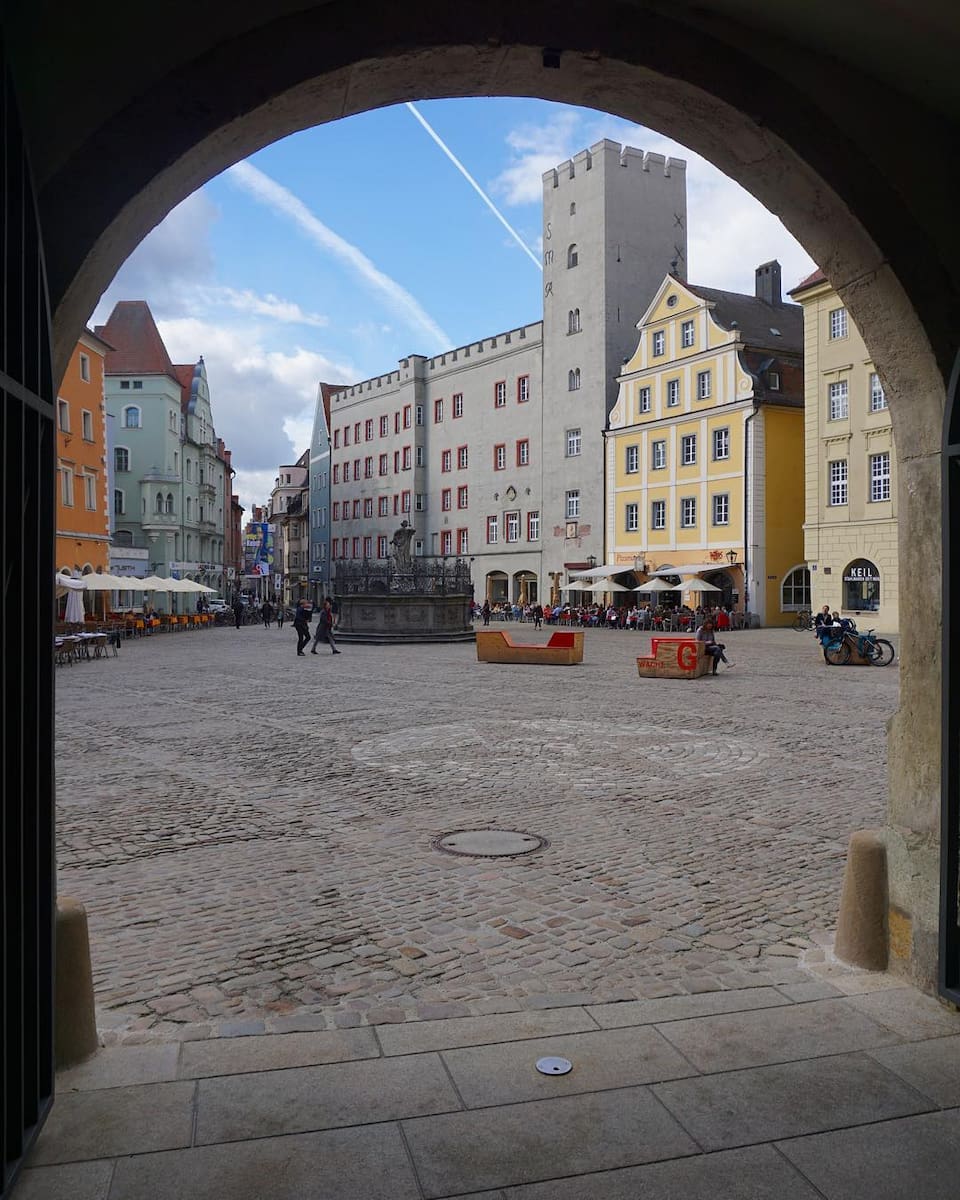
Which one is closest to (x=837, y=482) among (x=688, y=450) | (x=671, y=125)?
(x=688, y=450)

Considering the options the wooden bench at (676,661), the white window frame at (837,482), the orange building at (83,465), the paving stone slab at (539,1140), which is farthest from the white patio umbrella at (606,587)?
the paving stone slab at (539,1140)

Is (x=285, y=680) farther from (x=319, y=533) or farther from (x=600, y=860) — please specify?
(x=319, y=533)

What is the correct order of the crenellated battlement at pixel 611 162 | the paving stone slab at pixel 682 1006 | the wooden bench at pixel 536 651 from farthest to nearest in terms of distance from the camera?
the crenellated battlement at pixel 611 162, the wooden bench at pixel 536 651, the paving stone slab at pixel 682 1006

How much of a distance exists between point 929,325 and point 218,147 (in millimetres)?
2948

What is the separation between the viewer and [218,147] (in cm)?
377

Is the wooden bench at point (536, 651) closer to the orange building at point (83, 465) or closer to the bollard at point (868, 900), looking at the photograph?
the bollard at point (868, 900)

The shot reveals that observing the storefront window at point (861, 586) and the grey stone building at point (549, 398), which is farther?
the grey stone building at point (549, 398)

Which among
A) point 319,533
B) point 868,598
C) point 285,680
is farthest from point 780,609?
point 319,533

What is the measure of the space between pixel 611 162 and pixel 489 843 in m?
48.8

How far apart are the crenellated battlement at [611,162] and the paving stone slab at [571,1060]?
5119 cm

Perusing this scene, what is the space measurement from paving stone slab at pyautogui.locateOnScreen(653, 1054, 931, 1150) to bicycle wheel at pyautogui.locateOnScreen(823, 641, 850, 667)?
19.9 metres

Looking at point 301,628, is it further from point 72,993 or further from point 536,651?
point 72,993

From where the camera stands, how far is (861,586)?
36.0 metres

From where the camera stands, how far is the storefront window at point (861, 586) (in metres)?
35.4
